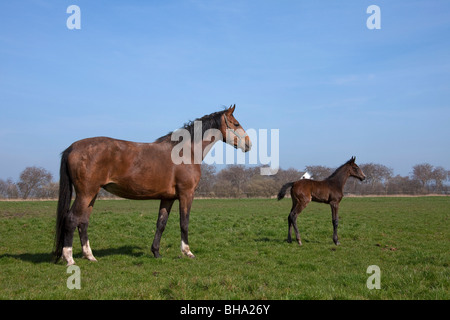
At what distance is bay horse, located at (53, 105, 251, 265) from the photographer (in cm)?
730

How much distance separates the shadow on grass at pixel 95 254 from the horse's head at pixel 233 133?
11.5ft

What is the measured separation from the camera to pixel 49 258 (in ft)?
26.7

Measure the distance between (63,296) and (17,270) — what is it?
8.67ft

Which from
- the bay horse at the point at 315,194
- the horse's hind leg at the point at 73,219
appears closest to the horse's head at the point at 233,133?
the bay horse at the point at 315,194

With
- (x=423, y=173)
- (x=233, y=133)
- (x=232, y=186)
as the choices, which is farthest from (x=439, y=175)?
(x=233, y=133)

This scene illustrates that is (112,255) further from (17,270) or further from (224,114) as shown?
(224,114)

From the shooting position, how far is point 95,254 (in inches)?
345

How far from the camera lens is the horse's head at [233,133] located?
8.96 metres

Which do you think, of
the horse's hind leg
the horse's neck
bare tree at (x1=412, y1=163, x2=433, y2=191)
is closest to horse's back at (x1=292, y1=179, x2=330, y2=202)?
the horse's neck

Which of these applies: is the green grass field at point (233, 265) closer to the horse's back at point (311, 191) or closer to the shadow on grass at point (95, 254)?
the shadow on grass at point (95, 254)

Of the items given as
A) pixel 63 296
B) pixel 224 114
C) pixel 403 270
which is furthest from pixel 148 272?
pixel 403 270

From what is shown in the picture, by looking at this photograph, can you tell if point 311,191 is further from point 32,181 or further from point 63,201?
point 32,181

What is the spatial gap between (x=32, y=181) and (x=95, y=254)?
59248mm

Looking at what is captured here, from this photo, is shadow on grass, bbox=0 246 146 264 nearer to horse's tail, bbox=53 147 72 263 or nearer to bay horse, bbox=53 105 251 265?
horse's tail, bbox=53 147 72 263
